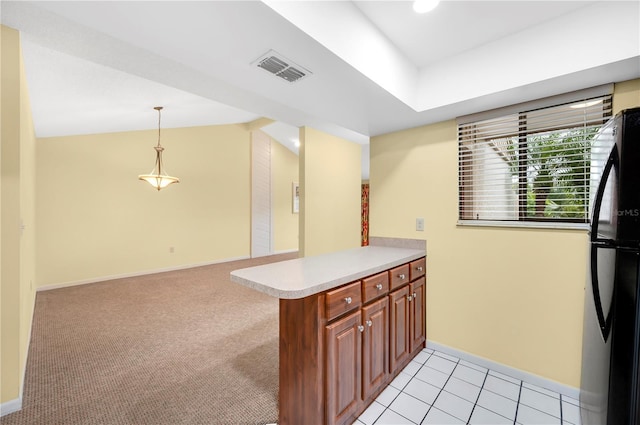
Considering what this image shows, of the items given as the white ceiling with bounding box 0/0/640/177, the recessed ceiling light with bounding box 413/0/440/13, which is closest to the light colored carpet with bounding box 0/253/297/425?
the white ceiling with bounding box 0/0/640/177

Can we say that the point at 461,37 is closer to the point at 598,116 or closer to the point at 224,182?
the point at 598,116

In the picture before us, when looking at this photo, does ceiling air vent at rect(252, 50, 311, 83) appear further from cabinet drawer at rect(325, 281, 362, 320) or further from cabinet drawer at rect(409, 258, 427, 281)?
cabinet drawer at rect(409, 258, 427, 281)

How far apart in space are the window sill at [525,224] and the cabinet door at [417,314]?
2.17 ft

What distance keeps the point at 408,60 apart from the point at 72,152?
5577 millimetres

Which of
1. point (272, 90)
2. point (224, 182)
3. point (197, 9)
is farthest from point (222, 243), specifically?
point (197, 9)

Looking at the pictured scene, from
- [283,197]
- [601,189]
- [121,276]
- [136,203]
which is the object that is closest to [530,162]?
[601,189]

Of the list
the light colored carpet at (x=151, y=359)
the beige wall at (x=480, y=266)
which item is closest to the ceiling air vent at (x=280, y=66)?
the beige wall at (x=480, y=266)

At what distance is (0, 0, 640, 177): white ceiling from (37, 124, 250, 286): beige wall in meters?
2.72

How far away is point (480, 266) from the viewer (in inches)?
91.5

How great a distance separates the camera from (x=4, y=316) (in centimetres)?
174

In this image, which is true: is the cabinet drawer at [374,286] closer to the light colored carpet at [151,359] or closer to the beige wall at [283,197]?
the light colored carpet at [151,359]

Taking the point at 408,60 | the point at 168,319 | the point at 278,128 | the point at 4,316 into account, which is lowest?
the point at 168,319

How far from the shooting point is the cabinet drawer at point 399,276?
2.03 meters

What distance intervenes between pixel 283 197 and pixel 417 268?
20.4 ft
